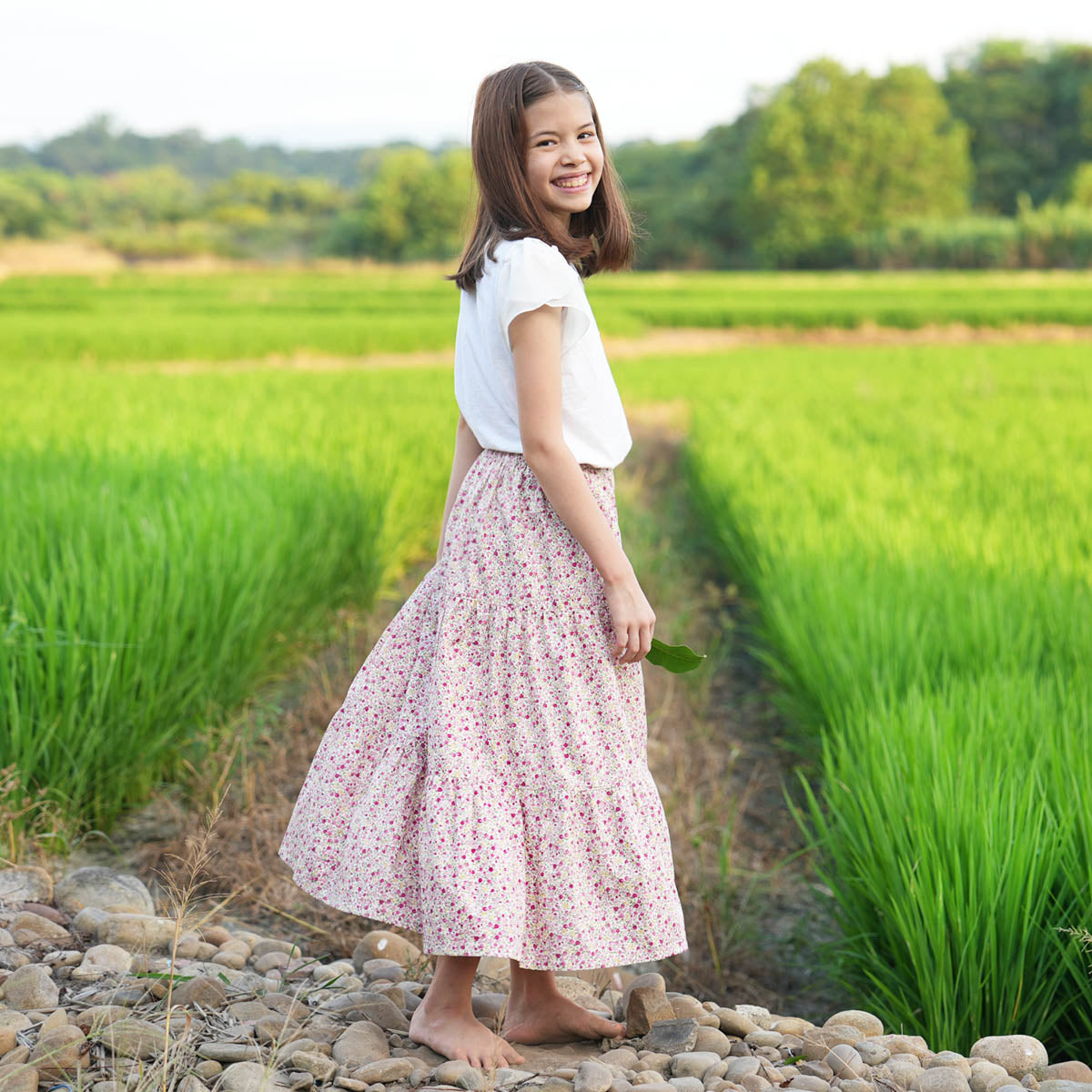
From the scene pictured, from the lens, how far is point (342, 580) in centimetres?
375

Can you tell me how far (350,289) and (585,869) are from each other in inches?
871

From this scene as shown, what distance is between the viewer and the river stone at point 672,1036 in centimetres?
146

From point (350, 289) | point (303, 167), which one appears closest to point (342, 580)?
point (350, 289)

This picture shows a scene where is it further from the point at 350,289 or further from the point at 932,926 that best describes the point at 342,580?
the point at 350,289

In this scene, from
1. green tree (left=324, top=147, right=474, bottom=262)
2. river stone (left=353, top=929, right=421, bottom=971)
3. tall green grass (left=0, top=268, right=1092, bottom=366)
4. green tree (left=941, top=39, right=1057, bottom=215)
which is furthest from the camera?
green tree (left=324, top=147, right=474, bottom=262)

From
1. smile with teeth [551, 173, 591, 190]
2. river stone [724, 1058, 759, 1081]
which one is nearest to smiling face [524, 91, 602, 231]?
smile with teeth [551, 173, 591, 190]

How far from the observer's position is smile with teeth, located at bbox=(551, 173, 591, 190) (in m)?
1.49

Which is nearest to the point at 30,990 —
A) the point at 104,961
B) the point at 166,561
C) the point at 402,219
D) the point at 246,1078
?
the point at 104,961

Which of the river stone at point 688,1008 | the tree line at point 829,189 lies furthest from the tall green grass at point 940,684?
the tree line at point 829,189

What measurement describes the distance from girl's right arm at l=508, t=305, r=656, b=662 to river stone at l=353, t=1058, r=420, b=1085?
56 centimetres

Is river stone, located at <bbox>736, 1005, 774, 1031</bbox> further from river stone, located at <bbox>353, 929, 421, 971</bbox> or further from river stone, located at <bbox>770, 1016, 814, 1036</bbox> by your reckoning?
river stone, located at <bbox>353, 929, 421, 971</bbox>

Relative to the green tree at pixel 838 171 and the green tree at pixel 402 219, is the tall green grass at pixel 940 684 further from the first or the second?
the green tree at pixel 402 219

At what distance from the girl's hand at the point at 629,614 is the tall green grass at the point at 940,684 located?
622 mm

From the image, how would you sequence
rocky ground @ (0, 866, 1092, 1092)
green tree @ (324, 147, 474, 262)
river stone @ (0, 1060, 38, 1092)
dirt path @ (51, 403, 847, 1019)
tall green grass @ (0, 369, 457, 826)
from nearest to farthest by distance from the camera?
1. river stone @ (0, 1060, 38, 1092)
2. rocky ground @ (0, 866, 1092, 1092)
3. dirt path @ (51, 403, 847, 1019)
4. tall green grass @ (0, 369, 457, 826)
5. green tree @ (324, 147, 474, 262)
